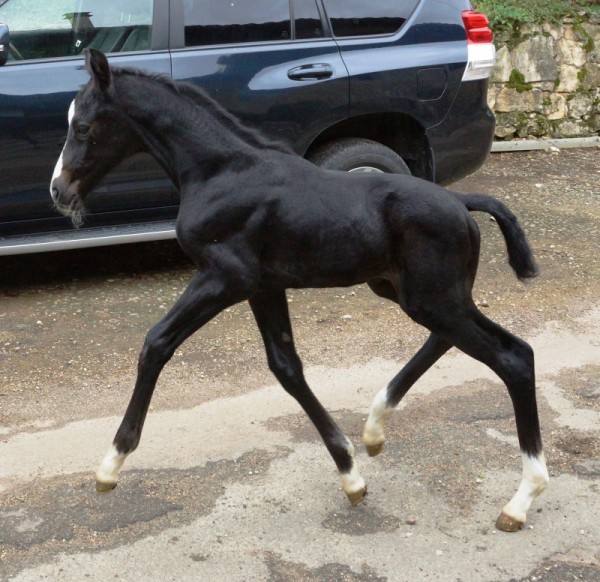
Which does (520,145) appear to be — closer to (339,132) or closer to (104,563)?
(339,132)

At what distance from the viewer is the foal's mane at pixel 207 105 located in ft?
11.8

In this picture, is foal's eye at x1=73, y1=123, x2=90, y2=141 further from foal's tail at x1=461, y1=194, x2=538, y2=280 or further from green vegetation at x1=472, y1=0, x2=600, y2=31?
green vegetation at x1=472, y1=0, x2=600, y2=31

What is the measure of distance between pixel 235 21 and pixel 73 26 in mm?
1117

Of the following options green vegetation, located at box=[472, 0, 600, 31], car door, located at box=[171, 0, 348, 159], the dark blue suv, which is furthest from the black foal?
green vegetation, located at box=[472, 0, 600, 31]

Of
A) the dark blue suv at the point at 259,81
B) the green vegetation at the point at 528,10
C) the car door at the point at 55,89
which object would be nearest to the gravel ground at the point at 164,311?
the dark blue suv at the point at 259,81

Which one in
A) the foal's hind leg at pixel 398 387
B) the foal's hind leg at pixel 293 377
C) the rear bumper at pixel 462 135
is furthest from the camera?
the rear bumper at pixel 462 135

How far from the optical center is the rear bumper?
695cm

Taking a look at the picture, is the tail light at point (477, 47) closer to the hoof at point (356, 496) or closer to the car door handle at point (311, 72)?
the car door handle at point (311, 72)

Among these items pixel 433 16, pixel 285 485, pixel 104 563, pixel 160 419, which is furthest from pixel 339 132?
pixel 104 563

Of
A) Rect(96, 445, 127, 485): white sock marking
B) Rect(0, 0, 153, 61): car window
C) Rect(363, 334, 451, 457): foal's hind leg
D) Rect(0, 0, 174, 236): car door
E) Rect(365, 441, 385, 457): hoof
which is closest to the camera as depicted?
Rect(96, 445, 127, 485): white sock marking

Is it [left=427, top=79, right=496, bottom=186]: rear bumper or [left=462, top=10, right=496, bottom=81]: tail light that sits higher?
[left=462, top=10, right=496, bottom=81]: tail light

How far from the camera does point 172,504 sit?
3.95 meters

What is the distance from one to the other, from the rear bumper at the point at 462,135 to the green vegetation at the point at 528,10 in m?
4.13

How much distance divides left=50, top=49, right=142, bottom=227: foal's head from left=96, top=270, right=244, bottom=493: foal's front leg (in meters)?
0.60
